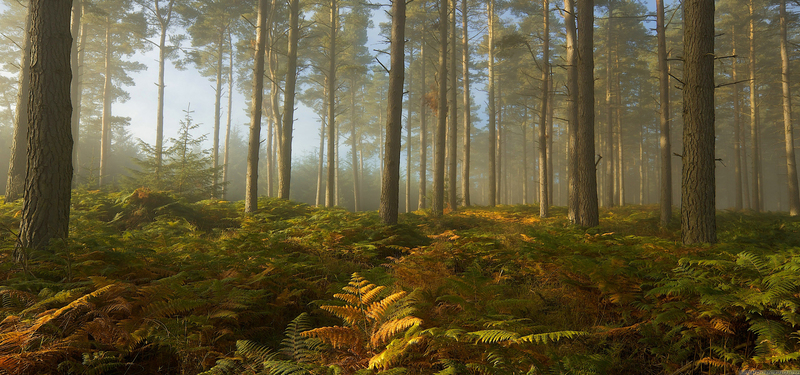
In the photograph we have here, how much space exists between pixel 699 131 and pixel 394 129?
628 cm

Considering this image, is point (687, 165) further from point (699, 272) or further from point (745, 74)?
point (745, 74)

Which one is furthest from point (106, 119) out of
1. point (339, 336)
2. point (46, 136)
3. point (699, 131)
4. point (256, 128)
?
point (699, 131)

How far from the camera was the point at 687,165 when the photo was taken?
20.5ft

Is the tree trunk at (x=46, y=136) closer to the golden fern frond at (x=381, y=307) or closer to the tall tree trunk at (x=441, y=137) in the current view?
the golden fern frond at (x=381, y=307)

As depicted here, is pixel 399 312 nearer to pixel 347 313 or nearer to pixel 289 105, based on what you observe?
pixel 347 313

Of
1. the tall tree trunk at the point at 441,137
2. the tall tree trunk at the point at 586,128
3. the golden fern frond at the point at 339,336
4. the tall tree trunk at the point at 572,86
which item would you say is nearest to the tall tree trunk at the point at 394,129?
the tall tree trunk at the point at 441,137

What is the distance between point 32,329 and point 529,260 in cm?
532

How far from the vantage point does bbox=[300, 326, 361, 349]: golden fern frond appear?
7.98 feet

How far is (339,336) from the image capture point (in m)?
2.46

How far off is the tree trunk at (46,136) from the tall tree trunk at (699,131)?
10.00 m

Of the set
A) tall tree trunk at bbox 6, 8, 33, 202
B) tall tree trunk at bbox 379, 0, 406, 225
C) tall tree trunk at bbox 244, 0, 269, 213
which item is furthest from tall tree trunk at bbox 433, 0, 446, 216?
tall tree trunk at bbox 6, 8, 33, 202

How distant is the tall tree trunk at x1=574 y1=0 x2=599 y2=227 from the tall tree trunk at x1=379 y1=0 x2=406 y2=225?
5028mm

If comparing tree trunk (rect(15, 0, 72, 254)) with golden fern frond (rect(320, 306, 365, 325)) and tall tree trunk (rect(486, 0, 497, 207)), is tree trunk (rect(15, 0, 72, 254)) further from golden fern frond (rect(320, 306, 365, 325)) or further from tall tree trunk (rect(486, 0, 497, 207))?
tall tree trunk (rect(486, 0, 497, 207))

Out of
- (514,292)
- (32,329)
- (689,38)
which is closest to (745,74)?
(689,38)
